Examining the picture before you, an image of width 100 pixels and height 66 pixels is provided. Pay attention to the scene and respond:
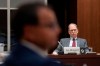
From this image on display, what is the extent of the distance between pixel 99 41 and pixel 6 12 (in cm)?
261

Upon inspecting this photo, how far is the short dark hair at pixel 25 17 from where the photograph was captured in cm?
108

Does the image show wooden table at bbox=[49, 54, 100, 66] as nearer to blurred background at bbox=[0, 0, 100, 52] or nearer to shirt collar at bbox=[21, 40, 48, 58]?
blurred background at bbox=[0, 0, 100, 52]

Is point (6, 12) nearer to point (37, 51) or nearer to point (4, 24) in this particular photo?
point (4, 24)

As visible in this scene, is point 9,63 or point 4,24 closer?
point 9,63

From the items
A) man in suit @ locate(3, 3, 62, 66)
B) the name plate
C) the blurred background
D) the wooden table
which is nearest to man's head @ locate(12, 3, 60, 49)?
man in suit @ locate(3, 3, 62, 66)

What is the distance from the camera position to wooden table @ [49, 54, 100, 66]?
213 inches

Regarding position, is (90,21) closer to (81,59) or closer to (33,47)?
(81,59)

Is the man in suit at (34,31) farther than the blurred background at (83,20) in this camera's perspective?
No

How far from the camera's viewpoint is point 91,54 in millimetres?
5543

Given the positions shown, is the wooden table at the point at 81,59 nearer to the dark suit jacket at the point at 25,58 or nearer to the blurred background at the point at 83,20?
the blurred background at the point at 83,20

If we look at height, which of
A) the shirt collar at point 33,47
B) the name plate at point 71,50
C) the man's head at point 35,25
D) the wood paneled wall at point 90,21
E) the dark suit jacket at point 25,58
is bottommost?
the dark suit jacket at point 25,58

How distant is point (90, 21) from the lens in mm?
8695

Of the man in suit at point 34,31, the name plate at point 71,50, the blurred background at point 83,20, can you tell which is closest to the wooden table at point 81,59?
the name plate at point 71,50

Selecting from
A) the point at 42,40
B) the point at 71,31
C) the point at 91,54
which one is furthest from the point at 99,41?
the point at 42,40
